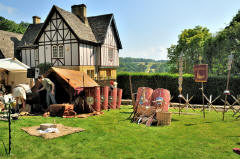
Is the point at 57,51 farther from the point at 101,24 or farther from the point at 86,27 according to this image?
the point at 101,24

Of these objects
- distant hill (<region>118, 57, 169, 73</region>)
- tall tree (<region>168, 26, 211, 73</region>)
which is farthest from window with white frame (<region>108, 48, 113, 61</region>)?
tall tree (<region>168, 26, 211, 73</region>)

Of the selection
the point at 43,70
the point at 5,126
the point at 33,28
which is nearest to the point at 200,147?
the point at 5,126

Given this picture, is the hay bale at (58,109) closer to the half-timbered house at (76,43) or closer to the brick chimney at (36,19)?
the half-timbered house at (76,43)

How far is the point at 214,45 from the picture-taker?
81.5 ft

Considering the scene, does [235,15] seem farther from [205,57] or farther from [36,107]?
[36,107]

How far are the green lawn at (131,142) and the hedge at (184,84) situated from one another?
40.7ft

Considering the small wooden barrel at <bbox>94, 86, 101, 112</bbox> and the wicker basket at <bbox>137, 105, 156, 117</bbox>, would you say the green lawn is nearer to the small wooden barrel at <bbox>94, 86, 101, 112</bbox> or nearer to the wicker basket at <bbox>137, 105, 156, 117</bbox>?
the wicker basket at <bbox>137, 105, 156, 117</bbox>

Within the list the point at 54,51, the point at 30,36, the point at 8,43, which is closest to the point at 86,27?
the point at 54,51

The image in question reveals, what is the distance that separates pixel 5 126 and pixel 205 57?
24413 mm

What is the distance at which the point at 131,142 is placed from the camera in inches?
257

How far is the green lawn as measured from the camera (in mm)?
5500

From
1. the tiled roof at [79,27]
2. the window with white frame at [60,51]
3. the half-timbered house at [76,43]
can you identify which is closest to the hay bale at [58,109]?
the half-timbered house at [76,43]

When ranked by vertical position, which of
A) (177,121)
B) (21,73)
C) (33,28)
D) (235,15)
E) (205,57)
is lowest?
(177,121)

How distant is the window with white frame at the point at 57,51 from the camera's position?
21398mm
